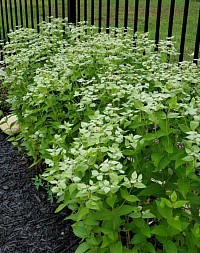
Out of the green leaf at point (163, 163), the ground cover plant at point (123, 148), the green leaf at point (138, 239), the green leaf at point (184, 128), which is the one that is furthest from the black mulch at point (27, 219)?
the green leaf at point (184, 128)

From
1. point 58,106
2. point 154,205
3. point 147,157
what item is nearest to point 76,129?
point 58,106

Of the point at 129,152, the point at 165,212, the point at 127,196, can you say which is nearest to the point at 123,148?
the point at 129,152

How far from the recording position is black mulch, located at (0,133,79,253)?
9.44 ft

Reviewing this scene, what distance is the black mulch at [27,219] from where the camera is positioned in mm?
2877

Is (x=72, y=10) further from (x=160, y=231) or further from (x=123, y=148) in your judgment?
(x=160, y=231)

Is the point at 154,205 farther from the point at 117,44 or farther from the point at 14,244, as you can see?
the point at 117,44

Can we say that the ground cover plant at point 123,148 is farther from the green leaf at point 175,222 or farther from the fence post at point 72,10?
the fence post at point 72,10

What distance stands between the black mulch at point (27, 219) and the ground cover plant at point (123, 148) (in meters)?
0.20

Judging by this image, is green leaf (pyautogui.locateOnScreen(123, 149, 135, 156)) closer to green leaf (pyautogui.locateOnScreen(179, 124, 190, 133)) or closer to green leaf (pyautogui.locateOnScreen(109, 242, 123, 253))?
green leaf (pyautogui.locateOnScreen(179, 124, 190, 133))

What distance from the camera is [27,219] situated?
124 inches

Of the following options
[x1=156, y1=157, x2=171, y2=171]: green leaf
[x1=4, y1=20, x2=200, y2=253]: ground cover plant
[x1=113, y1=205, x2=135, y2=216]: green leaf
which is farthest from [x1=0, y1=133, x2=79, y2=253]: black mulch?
[x1=156, y1=157, x2=171, y2=171]: green leaf

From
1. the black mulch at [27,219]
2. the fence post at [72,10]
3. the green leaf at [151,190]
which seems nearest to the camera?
the green leaf at [151,190]

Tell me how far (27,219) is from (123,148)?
122 cm

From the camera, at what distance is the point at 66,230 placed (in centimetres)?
299
